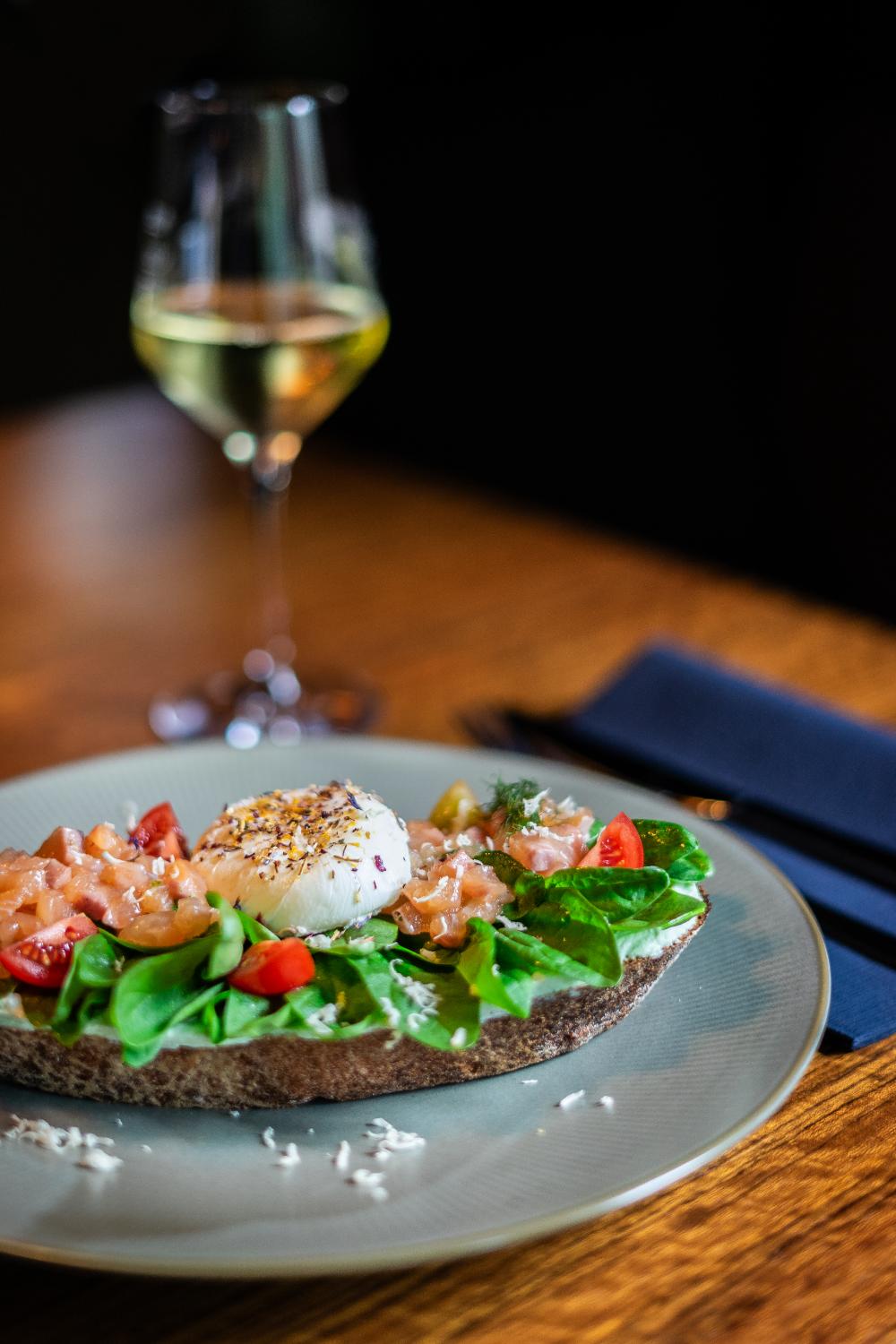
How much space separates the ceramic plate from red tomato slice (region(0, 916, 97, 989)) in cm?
9

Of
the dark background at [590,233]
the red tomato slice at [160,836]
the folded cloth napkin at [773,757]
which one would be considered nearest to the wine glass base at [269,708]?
the folded cloth napkin at [773,757]

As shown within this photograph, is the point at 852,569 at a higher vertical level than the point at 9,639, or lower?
lower

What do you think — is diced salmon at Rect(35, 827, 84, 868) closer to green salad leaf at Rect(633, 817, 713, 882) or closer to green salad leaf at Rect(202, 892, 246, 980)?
green salad leaf at Rect(202, 892, 246, 980)

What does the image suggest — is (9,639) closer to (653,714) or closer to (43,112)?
(653,714)

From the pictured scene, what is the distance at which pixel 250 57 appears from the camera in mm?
4203

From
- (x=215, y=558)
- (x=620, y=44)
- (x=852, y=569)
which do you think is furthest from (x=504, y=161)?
(x=215, y=558)

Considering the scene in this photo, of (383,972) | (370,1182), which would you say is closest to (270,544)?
Answer: (383,972)

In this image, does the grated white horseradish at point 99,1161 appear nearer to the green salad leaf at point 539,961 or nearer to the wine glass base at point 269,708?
the green salad leaf at point 539,961

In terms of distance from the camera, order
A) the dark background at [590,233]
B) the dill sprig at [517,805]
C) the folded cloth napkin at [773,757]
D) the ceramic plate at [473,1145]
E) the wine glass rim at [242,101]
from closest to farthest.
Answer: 1. the ceramic plate at [473,1145]
2. the dill sprig at [517,805]
3. the folded cloth napkin at [773,757]
4. the wine glass rim at [242,101]
5. the dark background at [590,233]

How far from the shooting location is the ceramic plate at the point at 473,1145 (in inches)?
32.0

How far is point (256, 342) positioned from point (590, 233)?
6.56 ft

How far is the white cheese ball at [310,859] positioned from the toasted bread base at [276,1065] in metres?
0.11

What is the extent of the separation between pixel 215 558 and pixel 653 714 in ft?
3.27

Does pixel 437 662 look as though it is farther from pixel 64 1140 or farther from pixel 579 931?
pixel 64 1140
